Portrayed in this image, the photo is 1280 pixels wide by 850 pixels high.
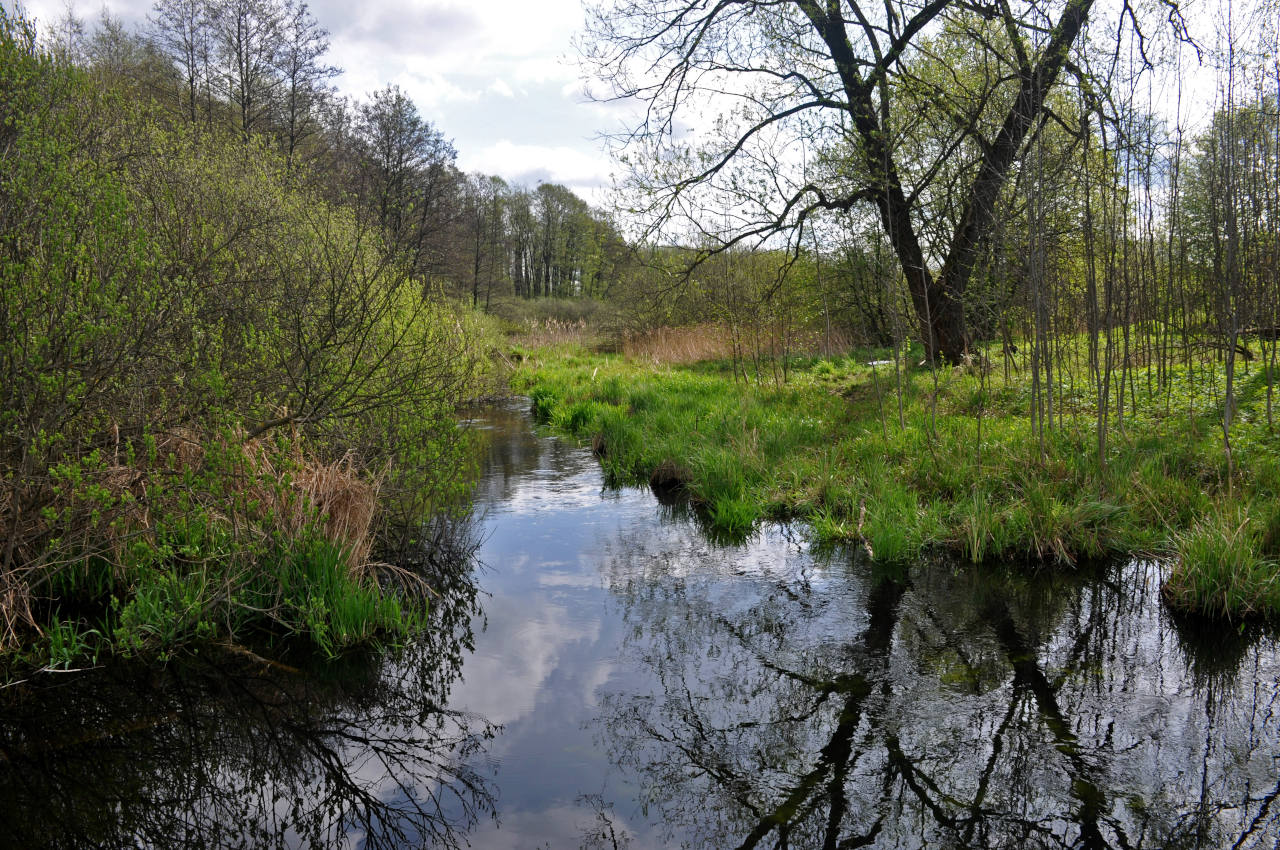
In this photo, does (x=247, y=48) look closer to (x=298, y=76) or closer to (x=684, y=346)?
(x=298, y=76)

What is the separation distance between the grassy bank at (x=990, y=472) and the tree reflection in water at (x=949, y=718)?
430 mm

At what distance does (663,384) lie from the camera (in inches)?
568

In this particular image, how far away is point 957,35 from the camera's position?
1052 centimetres

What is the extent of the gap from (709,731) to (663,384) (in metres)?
10.7

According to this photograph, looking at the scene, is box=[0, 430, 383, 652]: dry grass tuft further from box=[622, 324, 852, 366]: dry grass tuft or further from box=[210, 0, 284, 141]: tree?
box=[210, 0, 284, 141]: tree

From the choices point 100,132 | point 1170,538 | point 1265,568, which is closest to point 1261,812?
point 1265,568

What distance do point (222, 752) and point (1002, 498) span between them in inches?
240

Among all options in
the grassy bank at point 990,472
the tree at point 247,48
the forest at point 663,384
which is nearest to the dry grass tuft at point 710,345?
the forest at point 663,384

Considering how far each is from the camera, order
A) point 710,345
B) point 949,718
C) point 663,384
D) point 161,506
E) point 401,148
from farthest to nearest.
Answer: point 401,148 → point 710,345 → point 663,384 → point 161,506 → point 949,718

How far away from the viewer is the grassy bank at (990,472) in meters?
5.63

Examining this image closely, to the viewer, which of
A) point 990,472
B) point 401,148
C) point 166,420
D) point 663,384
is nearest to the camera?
point 166,420

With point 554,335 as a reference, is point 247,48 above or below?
above

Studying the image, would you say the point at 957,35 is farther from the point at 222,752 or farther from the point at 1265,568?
the point at 222,752

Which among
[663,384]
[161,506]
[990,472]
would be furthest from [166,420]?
[663,384]
